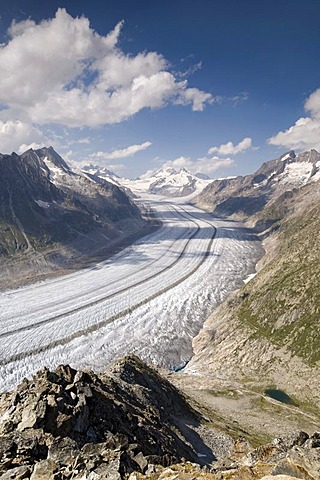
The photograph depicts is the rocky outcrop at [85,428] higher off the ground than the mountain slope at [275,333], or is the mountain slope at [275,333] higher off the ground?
the rocky outcrop at [85,428]

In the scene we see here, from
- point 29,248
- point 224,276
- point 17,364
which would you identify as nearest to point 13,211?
→ point 29,248

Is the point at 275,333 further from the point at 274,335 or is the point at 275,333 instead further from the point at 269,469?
the point at 269,469

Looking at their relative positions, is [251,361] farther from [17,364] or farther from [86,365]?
[17,364]

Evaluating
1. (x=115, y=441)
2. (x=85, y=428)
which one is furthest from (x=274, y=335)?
(x=115, y=441)

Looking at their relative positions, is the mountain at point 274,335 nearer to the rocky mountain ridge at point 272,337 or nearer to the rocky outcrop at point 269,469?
the rocky mountain ridge at point 272,337

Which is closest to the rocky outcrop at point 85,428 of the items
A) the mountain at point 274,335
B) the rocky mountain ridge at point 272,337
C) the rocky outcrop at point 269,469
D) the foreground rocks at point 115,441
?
the foreground rocks at point 115,441

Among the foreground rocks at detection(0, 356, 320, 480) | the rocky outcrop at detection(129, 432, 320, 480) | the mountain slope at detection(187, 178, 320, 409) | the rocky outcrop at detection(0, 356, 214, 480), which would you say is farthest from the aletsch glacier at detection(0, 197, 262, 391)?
the rocky outcrop at detection(129, 432, 320, 480)
